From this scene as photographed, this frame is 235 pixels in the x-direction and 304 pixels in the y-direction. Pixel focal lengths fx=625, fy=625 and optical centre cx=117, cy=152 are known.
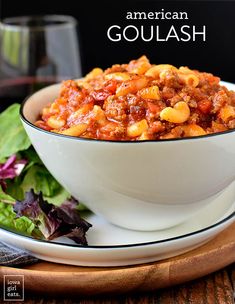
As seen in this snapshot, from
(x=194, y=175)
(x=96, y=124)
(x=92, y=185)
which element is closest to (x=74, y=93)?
(x=96, y=124)

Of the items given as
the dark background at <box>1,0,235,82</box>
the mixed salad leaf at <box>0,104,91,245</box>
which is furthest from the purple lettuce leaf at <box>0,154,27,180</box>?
the dark background at <box>1,0,235,82</box>

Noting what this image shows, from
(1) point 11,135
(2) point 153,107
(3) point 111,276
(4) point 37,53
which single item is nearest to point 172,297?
(3) point 111,276

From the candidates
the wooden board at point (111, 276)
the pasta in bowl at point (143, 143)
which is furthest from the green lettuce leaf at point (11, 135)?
the wooden board at point (111, 276)

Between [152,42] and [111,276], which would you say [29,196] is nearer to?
[111,276]

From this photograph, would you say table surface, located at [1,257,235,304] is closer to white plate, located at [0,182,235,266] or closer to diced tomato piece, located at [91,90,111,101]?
white plate, located at [0,182,235,266]

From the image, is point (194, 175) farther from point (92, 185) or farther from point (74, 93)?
point (74, 93)
